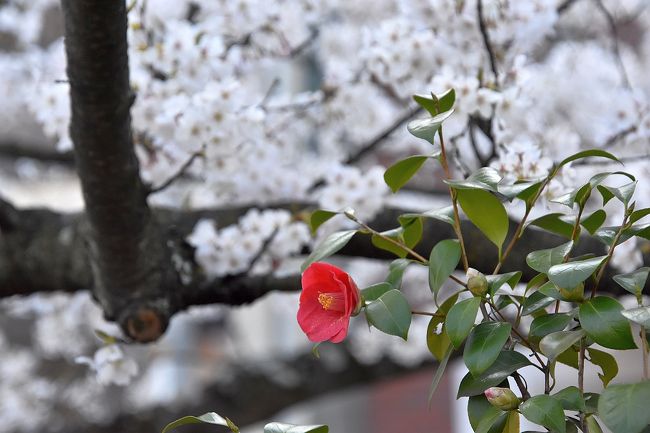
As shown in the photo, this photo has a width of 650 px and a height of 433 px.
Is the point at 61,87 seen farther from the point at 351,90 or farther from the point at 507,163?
the point at 507,163

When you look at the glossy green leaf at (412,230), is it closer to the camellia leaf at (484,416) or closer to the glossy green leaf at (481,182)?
the glossy green leaf at (481,182)

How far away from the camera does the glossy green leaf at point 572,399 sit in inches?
39.2

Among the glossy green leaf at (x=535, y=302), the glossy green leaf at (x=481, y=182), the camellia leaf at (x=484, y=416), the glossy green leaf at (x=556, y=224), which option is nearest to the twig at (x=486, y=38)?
the glossy green leaf at (x=556, y=224)

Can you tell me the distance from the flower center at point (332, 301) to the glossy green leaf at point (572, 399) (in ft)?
0.90

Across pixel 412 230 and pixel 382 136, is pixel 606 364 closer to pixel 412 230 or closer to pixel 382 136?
pixel 412 230

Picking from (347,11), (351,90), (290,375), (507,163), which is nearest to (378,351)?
(290,375)

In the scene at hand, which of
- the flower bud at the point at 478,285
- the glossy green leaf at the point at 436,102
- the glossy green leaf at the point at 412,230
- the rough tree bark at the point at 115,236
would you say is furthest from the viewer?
the rough tree bark at the point at 115,236

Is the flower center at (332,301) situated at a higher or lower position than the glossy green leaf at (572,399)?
higher

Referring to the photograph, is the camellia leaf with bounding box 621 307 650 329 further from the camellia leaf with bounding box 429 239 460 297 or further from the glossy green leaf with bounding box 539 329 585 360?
the camellia leaf with bounding box 429 239 460 297

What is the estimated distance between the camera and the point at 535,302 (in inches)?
44.7

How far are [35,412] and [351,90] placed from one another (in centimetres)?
328

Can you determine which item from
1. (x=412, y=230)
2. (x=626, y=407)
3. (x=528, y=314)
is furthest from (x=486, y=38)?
(x=626, y=407)

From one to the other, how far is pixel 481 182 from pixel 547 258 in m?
0.13

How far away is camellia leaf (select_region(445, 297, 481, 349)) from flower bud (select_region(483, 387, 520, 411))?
0.07 m
